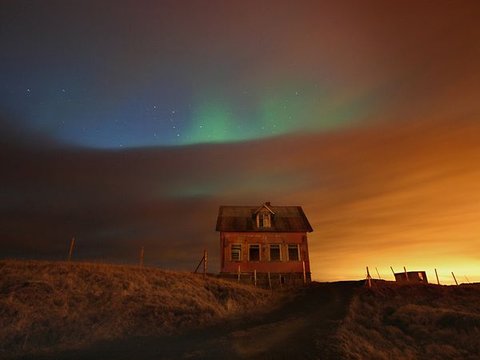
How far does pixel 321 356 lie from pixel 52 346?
12088 mm

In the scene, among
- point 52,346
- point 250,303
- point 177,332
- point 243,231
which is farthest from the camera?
point 243,231

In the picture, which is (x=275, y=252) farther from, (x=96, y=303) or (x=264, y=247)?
(x=96, y=303)

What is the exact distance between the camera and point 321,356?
12.7 meters

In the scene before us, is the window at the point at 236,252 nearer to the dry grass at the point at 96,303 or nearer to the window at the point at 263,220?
the window at the point at 263,220

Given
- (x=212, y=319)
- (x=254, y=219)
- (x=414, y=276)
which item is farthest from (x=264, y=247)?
(x=212, y=319)

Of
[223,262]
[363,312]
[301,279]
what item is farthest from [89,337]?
[301,279]

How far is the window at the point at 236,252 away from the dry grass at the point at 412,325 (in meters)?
16.1

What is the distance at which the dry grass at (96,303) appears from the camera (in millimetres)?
16984

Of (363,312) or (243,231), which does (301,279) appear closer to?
(243,231)

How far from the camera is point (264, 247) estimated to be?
3891 cm

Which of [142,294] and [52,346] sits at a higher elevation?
[142,294]

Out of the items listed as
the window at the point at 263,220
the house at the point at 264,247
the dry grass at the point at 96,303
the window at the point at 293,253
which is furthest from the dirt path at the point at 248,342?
the window at the point at 263,220

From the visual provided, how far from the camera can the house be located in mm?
37594

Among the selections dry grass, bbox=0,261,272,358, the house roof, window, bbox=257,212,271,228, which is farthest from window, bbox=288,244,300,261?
dry grass, bbox=0,261,272,358
